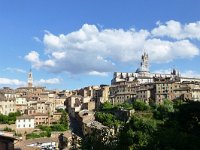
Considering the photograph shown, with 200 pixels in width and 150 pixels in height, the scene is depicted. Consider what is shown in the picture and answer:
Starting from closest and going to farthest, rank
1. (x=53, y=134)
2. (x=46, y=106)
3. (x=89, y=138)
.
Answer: (x=89, y=138) < (x=53, y=134) < (x=46, y=106)

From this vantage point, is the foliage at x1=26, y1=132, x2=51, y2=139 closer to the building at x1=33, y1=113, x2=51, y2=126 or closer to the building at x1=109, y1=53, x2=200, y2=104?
the building at x1=33, y1=113, x2=51, y2=126

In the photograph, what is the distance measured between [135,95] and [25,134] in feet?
99.5

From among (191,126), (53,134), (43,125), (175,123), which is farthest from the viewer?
(43,125)

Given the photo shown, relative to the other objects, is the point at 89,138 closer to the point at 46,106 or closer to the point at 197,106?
the point at 197,106

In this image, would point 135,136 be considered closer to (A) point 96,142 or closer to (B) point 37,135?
(A) point 96,142

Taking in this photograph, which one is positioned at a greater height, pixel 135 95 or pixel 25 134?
pixel 135 95

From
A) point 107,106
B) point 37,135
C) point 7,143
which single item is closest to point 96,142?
point 7,143

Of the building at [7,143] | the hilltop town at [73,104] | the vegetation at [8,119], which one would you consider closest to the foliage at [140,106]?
the hilltop town at [73,104]

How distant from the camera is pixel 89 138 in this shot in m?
23.0

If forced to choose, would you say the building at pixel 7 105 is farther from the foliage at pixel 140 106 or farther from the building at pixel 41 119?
the foliage at pixel 140 106

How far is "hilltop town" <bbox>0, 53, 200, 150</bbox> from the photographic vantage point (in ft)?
265

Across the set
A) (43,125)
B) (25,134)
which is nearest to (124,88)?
(43,125)

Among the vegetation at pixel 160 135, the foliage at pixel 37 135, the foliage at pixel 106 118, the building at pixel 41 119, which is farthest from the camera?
the building at pixel 41 119

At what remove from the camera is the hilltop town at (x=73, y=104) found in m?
80.8
